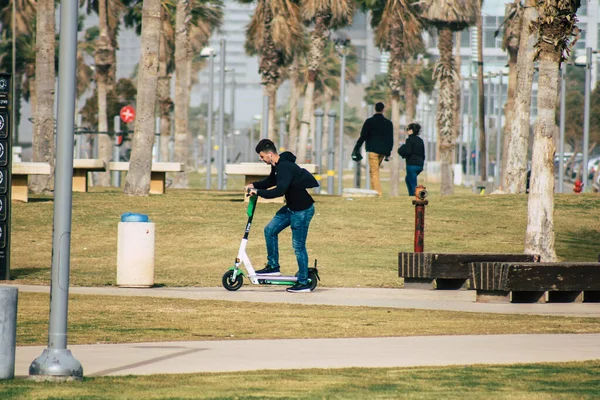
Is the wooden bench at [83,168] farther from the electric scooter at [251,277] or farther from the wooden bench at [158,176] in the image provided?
the electric scooter at [251,277]

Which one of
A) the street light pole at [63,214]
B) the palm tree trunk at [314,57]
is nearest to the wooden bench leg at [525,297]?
the street light pole at [63,214]

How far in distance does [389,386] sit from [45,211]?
17071 millimetres

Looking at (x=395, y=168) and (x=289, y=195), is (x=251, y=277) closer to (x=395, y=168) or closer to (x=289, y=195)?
(x=289, y=195)

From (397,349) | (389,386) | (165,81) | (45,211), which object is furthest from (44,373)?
(165,81)

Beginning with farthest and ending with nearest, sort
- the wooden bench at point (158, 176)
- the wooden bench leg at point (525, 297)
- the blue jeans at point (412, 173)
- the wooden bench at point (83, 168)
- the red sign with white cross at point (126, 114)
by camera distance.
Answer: the red sign with white cross at point (126, 114), the wooden bench at point (158, 176), the wooden bench at point (83, 168), the blue jeans at point (412, 173), the wooden bench leg at point (525, 297)

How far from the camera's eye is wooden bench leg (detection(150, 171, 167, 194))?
103 feet

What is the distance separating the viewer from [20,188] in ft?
85.6

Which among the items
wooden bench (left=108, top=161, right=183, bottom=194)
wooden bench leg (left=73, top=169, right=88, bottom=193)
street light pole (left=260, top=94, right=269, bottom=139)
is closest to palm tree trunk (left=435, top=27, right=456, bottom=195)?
street light pole (left=260, top=94, right=269, bottom=139)

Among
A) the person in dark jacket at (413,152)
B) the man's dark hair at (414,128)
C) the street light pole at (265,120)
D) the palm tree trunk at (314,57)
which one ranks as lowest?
the person in dark jacket at (413,152)

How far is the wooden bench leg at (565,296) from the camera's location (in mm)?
15492

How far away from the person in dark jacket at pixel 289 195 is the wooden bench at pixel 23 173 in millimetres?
11074

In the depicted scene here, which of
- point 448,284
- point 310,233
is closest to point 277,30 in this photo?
point 310,233

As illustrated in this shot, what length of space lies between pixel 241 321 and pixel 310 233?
999 cm

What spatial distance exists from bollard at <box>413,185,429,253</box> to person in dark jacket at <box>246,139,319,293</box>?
2.06m
